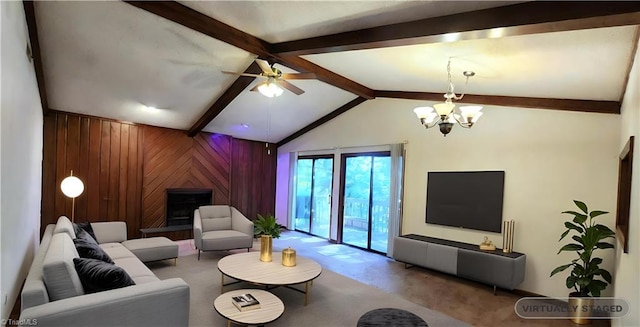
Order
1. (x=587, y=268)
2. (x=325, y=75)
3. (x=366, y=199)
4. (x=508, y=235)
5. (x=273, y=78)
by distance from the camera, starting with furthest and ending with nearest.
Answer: (x=366, y=199) < (x=325, y=75) < (x=508, y=235) < (x=273, y=78) < (x=587, y=268)

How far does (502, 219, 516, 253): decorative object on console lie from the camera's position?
13.8 feet

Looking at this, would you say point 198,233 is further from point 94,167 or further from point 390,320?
point 390,320

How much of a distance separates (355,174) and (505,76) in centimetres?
366

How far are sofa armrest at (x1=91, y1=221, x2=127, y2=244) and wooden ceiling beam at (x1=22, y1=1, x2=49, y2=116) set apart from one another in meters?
2.02

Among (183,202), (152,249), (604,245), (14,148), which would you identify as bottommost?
(152,249)

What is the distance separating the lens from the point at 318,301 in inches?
140

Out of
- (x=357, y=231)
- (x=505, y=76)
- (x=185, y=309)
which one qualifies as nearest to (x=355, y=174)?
(x=357, y=231)

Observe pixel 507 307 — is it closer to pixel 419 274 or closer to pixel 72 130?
pixel 419 274

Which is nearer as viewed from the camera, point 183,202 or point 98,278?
point 98,278

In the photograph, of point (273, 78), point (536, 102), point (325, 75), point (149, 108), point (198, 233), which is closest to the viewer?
point (273, 78)

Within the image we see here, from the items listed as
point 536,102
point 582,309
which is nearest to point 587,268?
point 582,309

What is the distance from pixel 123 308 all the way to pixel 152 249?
2.45m

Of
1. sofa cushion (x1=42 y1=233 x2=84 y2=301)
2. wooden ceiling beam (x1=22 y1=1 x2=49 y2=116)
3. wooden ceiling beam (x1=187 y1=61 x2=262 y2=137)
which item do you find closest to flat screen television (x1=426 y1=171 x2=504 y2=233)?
wooden ceiling beam (x1=187 y1=61 x2=262 y2=137)

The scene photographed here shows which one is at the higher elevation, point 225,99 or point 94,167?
point 225,99
